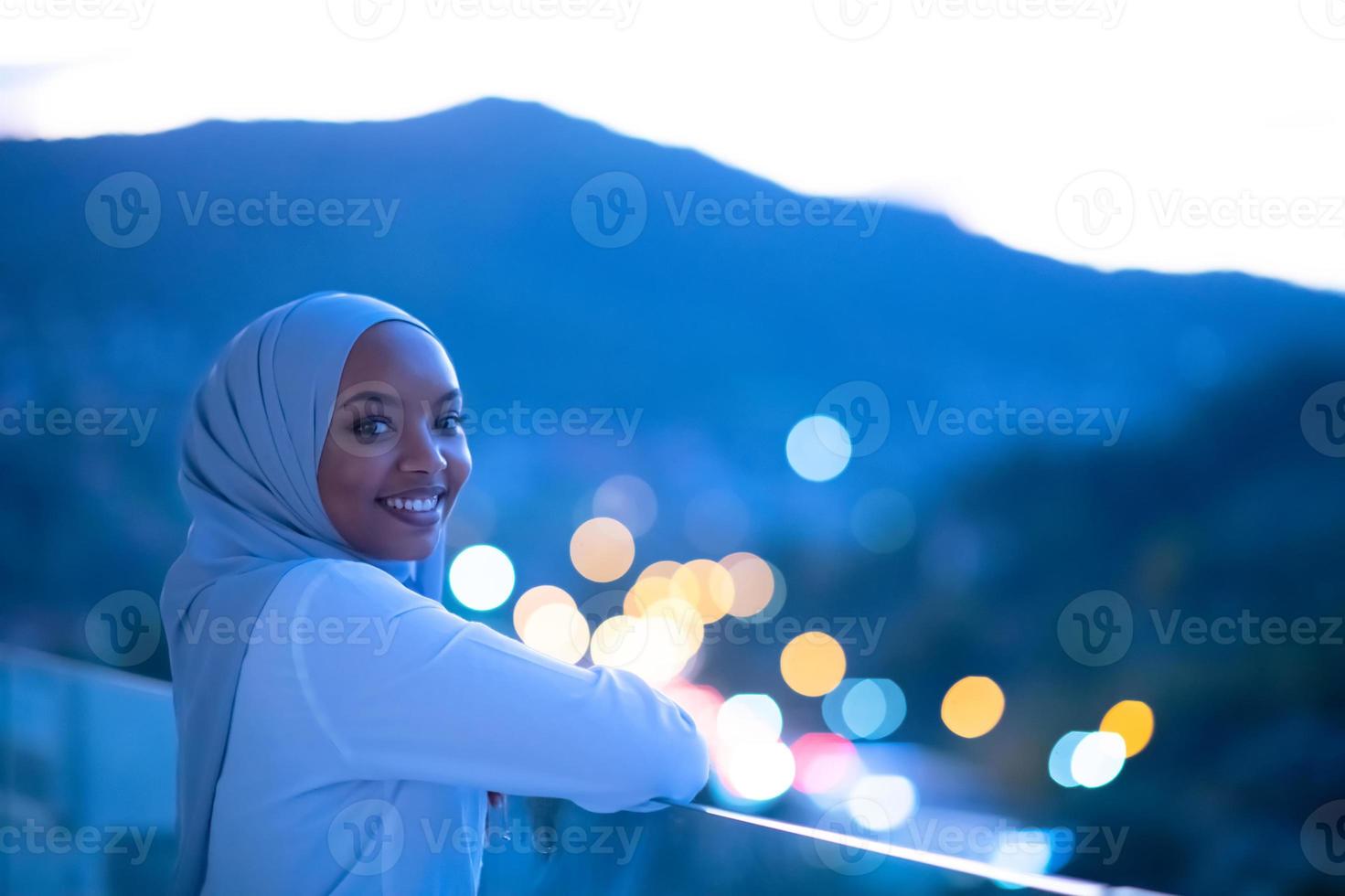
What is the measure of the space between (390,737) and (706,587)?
9.59 ft

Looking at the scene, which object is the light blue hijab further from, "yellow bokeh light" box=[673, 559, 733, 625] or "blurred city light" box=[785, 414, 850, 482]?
"blurred city light" box=[785, 414, 850, 482]

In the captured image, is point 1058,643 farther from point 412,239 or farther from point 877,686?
point 412,239

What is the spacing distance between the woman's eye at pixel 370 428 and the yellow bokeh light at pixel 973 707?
3.61 meters

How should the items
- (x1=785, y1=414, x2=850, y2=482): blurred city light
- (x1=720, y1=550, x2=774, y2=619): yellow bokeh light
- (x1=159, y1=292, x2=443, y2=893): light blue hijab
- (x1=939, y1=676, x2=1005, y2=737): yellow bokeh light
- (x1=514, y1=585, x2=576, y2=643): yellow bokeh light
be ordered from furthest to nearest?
(x1=939, y1=676, x2=1005, y2=737): yellow bokeh light → (x1=785, y1=414, x2=850, y2=482): blurred city light → (x1=720, y1=550, x2=774, y2=619): yellow bokeh light → (x1=514, y1=585, x2=576, y2=643): yellow bokeh light → (x1=159, y1=292, x2=443, y2=893): light blue hijab

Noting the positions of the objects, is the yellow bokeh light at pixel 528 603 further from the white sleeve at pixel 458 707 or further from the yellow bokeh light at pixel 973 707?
the white sleeve at pixel 458 707

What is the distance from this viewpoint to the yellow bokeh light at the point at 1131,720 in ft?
13.4

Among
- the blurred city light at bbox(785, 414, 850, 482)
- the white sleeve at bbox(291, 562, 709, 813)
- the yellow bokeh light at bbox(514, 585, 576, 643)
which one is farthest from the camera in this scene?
the blurred city light at bbox(785, 414, 850, 482)

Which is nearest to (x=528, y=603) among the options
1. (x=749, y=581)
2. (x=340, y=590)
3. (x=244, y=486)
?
(x=749, y=581)

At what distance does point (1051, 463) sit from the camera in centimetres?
407

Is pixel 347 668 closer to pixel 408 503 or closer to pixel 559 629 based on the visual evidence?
pixel 408 503

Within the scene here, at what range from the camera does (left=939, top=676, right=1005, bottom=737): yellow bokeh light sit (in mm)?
4059

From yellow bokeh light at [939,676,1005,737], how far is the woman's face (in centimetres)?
358

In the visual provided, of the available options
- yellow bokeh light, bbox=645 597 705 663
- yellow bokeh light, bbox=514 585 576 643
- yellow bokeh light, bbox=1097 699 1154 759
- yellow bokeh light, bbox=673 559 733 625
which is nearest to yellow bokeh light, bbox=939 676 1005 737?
yellow bokeh light, bbox=1097 699 1154 759

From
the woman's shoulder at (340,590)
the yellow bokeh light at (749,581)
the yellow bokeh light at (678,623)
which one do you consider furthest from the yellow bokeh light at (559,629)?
the woman's shoulder at (340,590)
